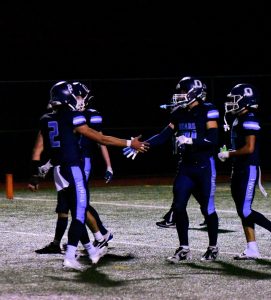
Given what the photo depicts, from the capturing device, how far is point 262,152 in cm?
2228

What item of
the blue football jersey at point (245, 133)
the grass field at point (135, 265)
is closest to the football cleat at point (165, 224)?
the grass field at point (135, 265)

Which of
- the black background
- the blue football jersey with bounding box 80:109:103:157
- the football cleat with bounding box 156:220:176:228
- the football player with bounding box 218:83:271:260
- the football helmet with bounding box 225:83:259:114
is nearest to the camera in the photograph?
the football player with bounding box 218:83:271:260

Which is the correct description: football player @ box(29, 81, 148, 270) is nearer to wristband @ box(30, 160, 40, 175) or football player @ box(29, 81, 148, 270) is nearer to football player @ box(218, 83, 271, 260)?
wristband @ box(30, 160, 40, 175)

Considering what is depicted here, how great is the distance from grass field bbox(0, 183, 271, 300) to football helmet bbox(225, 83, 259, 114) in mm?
1484

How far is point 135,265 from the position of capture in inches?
343

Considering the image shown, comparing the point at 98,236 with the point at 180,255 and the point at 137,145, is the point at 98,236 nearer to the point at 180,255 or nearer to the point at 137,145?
the point at 180,255

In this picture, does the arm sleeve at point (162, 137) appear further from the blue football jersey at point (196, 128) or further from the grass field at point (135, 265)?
the grass field at point (135, 265)

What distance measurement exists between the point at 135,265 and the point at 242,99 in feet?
6.34

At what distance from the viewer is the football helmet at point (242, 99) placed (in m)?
9.09

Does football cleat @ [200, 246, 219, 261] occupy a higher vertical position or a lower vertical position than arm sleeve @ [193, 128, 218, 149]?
lower

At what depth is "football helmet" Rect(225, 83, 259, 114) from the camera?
909 centimetres

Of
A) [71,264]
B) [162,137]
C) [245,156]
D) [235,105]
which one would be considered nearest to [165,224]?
[162,137]

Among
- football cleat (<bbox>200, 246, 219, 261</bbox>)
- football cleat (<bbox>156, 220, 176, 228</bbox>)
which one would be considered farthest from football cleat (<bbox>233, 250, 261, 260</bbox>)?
football cleat (<bbox>156, 220, 176, 228</bbox>)

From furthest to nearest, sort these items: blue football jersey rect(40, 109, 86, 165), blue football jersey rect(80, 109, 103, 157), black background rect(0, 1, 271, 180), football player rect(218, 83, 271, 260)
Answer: black background rect(0, 1, 271, 180) < blue football jersey rect(80, 109, 103, 157) < football player rect(218, 83, 271, 260) < blue football jersey rect(40, 109, 86, 165)
